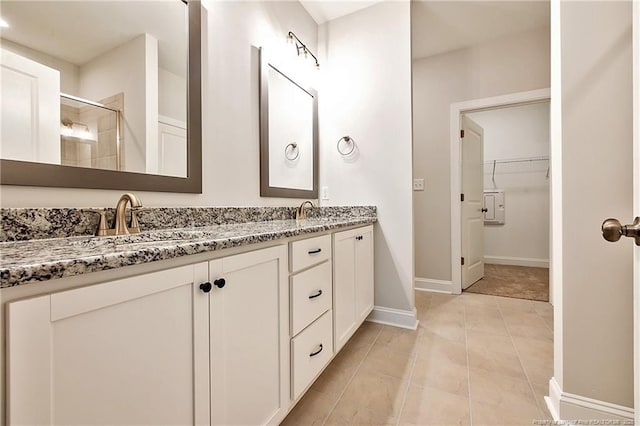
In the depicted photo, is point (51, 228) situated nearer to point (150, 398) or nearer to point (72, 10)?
point (150, 398)

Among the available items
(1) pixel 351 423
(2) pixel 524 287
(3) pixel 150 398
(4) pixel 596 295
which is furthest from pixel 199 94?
(2) pixel 524 287

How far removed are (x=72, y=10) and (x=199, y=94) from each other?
19.3 inches

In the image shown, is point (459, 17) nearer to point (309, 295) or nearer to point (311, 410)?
point (309, 295)

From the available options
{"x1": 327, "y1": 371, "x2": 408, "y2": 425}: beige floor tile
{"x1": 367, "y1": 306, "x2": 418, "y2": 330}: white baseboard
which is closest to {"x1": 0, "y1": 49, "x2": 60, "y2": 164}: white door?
{"x1": 327, "y1": 371, "x2": 408, "y2": 425}: beige floor tile

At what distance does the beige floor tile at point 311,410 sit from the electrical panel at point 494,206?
13.3 feet

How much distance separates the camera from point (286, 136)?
2031 mm

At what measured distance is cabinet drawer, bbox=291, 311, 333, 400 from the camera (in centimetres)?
113

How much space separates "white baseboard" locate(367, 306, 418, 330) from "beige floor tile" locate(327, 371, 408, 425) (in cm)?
70

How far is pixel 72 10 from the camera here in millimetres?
964

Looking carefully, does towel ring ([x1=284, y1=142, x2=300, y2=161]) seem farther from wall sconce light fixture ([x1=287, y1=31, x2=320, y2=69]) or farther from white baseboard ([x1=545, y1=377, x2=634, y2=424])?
white baseboard ([x1=545, y1=377, x2=634, y2=424])

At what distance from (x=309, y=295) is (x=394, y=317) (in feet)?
3.99

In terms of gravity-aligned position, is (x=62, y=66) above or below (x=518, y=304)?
above

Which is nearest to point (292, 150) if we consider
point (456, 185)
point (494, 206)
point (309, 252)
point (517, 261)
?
→ point (309, 252)

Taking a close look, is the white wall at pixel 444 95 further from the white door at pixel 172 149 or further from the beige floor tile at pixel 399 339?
the white door at pixel 172 149
